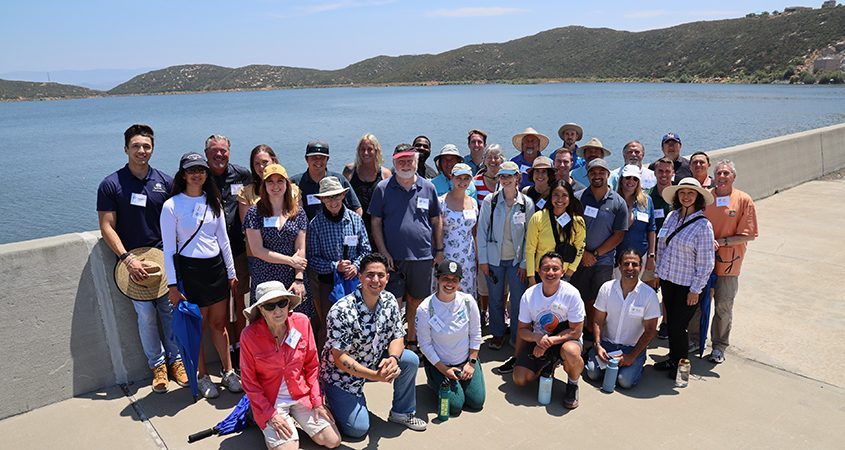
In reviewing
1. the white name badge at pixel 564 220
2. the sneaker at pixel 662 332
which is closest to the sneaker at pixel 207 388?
the white name badge at pixel 564 220

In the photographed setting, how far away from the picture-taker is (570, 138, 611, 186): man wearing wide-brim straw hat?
592cm

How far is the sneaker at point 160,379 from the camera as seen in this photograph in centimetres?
445

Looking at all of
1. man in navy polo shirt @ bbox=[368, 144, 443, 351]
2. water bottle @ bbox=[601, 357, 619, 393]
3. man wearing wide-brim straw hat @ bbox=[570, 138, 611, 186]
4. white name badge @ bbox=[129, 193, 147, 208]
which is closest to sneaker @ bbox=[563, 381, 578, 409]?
water bottle @ bbox=[601, 357, 619, 393]

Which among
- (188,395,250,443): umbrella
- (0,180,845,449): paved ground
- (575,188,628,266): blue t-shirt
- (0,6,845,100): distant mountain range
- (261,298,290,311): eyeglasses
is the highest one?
(0,6,845,100): distant mountain range

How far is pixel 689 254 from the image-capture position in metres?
4.68

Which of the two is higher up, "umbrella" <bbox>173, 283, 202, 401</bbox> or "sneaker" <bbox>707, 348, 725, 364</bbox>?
"umbrella" <bbox>173, 283, 202, 401</bbox>

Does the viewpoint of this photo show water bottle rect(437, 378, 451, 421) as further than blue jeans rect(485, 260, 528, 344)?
No

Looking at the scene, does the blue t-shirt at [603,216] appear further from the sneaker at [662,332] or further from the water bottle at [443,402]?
the water bottle at [443,402]

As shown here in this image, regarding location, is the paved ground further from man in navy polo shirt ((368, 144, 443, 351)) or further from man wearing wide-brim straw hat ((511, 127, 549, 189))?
man wearing wide-brim straw hat ((511, 127, 549, 189))

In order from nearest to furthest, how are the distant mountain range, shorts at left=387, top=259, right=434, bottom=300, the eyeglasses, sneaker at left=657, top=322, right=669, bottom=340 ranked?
the eyeglasses < shorts at left=387, top=259, right=434, bottom=300 < sneaker at left=657, top=322, right=669, bottom=340 < the distant mountain range

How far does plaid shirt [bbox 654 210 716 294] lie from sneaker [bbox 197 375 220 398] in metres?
3.62

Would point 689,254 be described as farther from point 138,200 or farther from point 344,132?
point 344,132

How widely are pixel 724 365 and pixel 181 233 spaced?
4370 mm

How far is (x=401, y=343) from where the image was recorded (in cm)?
412
